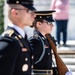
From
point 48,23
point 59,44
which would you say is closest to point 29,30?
point 59,44

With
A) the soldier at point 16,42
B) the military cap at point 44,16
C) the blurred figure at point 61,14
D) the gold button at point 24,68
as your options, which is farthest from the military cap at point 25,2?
the blurred figure at point 61,14

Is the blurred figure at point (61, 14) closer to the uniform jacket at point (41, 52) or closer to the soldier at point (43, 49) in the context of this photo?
the soldier at point (43, 49)

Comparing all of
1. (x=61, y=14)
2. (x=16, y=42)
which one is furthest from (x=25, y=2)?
(x=61, y=14)

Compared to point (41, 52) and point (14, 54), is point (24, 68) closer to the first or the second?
point (14, 54)

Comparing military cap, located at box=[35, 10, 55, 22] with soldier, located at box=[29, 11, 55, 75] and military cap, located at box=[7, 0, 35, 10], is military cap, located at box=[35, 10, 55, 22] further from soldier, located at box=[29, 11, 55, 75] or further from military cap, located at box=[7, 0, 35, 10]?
military cap, located at box=[7, 0, 35, 10]

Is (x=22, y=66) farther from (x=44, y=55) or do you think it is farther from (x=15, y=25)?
(x=44, y=55)

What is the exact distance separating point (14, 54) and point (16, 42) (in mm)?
93

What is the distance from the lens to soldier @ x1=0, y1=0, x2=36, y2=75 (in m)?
2.72

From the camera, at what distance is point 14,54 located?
275cm

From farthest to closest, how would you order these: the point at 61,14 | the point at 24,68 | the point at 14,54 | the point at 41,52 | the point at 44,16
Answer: the point at 61,14, the point at 44,16, the point at 41,52, the point at 24,68, the point at 14,54

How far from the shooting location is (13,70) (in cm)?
279

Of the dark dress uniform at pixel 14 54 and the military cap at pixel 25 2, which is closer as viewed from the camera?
the dark dress uniform at pixel 14 54

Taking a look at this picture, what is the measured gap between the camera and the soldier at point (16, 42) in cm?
272

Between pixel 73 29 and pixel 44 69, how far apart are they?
535cm
